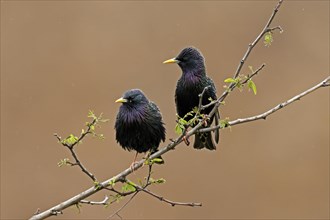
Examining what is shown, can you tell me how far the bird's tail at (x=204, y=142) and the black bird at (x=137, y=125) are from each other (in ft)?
0.74

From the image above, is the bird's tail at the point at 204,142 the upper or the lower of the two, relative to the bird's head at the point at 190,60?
lower

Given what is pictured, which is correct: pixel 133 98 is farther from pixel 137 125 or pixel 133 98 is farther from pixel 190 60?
pixel 190 60

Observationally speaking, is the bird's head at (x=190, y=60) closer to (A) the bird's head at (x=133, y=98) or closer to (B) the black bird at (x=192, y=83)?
(B) the black bird at (x=192, y=83)

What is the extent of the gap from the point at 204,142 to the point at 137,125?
40cm

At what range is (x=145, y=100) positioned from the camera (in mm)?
2998

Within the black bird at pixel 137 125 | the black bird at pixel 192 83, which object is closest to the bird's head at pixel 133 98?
the black bird at pixel 137 125

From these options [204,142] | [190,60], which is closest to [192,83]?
[190,60]

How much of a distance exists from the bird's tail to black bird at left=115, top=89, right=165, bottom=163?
0.74ft

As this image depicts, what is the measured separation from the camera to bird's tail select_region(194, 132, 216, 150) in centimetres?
290

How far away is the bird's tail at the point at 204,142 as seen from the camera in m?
2.90

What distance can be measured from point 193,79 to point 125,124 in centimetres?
47

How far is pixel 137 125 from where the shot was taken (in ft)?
9.51

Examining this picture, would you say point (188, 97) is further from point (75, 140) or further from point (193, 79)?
point (75, 140)

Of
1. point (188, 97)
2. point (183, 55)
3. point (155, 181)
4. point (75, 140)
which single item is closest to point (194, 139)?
point (188, 97)
